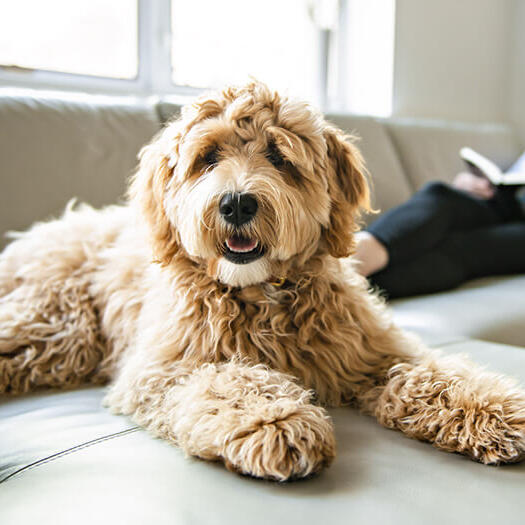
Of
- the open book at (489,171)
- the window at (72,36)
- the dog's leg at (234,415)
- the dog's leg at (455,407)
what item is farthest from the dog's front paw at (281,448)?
the window at (72,36)

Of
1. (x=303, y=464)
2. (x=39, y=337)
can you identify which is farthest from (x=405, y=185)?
(x=303, y=464)

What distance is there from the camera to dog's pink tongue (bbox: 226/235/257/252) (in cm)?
136

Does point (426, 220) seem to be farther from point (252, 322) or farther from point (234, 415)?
point (234, 415)

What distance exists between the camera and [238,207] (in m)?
1.30

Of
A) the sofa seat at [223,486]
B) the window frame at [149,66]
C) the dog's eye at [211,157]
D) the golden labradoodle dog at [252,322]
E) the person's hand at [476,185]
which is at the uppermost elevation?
the window frame at [149,66]

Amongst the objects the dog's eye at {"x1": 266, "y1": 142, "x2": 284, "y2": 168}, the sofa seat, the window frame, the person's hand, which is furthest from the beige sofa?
the person's hand

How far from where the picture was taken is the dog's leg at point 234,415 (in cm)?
101

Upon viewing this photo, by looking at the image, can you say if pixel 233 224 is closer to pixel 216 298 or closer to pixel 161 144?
pixel 216 298

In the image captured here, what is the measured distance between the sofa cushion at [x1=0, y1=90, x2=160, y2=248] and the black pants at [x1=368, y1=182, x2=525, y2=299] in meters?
1.15

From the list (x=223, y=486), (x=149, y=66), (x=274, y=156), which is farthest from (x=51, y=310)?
(x=149, y=66)

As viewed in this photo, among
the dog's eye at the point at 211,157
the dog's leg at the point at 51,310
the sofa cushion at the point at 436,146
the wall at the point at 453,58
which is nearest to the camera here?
the dog's eye at the point at 211,157

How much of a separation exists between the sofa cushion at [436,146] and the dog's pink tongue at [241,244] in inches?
95.6

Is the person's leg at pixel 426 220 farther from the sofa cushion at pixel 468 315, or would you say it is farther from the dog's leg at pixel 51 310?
the dog's leg at pixel 51 310

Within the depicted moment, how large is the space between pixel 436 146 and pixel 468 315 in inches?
76.2
